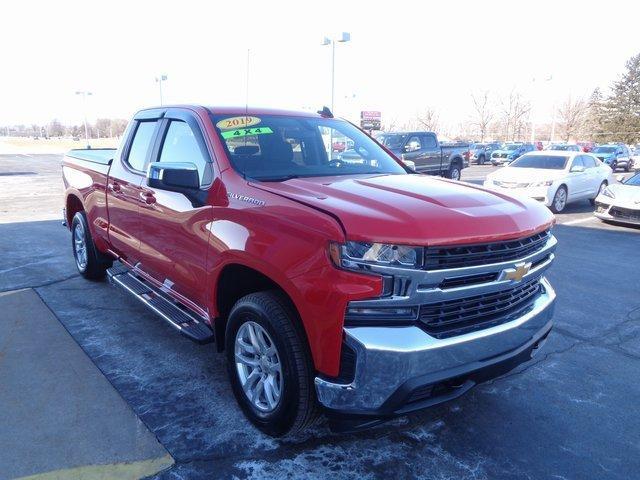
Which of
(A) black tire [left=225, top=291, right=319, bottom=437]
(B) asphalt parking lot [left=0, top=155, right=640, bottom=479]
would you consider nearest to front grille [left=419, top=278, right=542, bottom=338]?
(A) black tire [left=225, top=291, right=319, bottom=437]

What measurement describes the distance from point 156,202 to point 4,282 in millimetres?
3253

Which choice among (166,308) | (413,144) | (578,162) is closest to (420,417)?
(166,308)

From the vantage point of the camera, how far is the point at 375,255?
8.13 feet

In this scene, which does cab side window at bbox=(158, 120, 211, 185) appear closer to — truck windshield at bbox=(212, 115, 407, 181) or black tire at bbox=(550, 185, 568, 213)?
truck windshield at bbox=(212, 115, 407, 181)

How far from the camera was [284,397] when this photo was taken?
9.20 feet

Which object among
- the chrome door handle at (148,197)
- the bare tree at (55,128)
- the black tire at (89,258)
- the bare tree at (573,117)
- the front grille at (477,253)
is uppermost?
the bare tree at (573,117)

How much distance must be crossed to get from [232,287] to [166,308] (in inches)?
35.2

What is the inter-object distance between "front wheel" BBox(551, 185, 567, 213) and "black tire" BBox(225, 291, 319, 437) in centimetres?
1153

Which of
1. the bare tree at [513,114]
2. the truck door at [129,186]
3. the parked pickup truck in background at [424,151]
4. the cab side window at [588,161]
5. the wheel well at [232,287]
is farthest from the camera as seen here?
the bare tree at [513,114]

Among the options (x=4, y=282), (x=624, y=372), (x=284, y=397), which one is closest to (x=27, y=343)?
(x=4, y=282)

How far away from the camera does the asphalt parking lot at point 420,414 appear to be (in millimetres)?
2883

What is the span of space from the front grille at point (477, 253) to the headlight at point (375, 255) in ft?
0.22

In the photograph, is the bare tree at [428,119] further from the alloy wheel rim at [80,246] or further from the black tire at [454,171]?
the alloy wheel rim at [80,246]

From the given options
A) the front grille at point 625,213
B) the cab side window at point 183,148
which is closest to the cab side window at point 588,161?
the front grille at point 625,213
